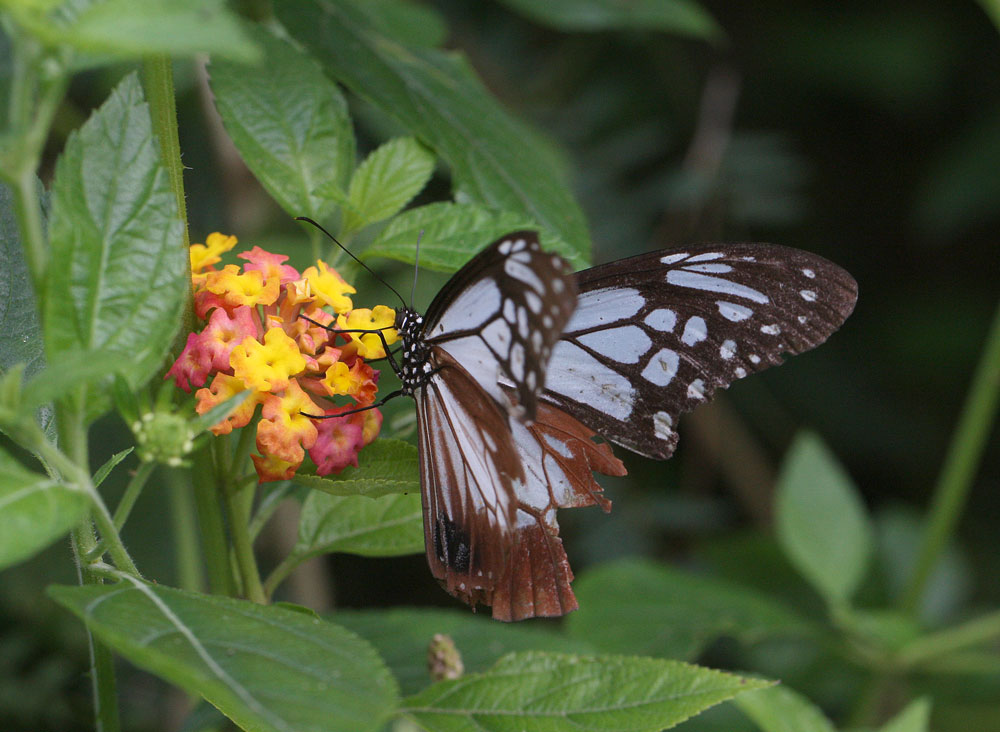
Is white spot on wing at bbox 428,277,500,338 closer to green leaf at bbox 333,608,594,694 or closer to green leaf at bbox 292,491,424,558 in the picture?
green leaf at bbox 292,491,424,558

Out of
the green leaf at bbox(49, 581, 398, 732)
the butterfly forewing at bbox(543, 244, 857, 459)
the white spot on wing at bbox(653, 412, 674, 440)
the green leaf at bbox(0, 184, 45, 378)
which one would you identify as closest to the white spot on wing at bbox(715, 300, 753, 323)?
the butterfly forewing at bbox(543, 244, 857, 459)

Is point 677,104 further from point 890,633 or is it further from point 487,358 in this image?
point 487,358

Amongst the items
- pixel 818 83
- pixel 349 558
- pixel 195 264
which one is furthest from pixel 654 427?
pixel 818 83

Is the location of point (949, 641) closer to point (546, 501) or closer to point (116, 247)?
point (546, 501)

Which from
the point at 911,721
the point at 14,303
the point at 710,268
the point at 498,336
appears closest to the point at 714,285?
the point at 710,268

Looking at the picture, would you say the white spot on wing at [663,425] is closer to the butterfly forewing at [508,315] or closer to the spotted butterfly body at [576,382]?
the spotted butterfly body at [576,382]

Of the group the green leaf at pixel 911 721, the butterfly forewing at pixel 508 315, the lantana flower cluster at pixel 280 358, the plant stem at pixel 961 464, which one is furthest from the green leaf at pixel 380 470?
the plant stem at pixel 961 464
